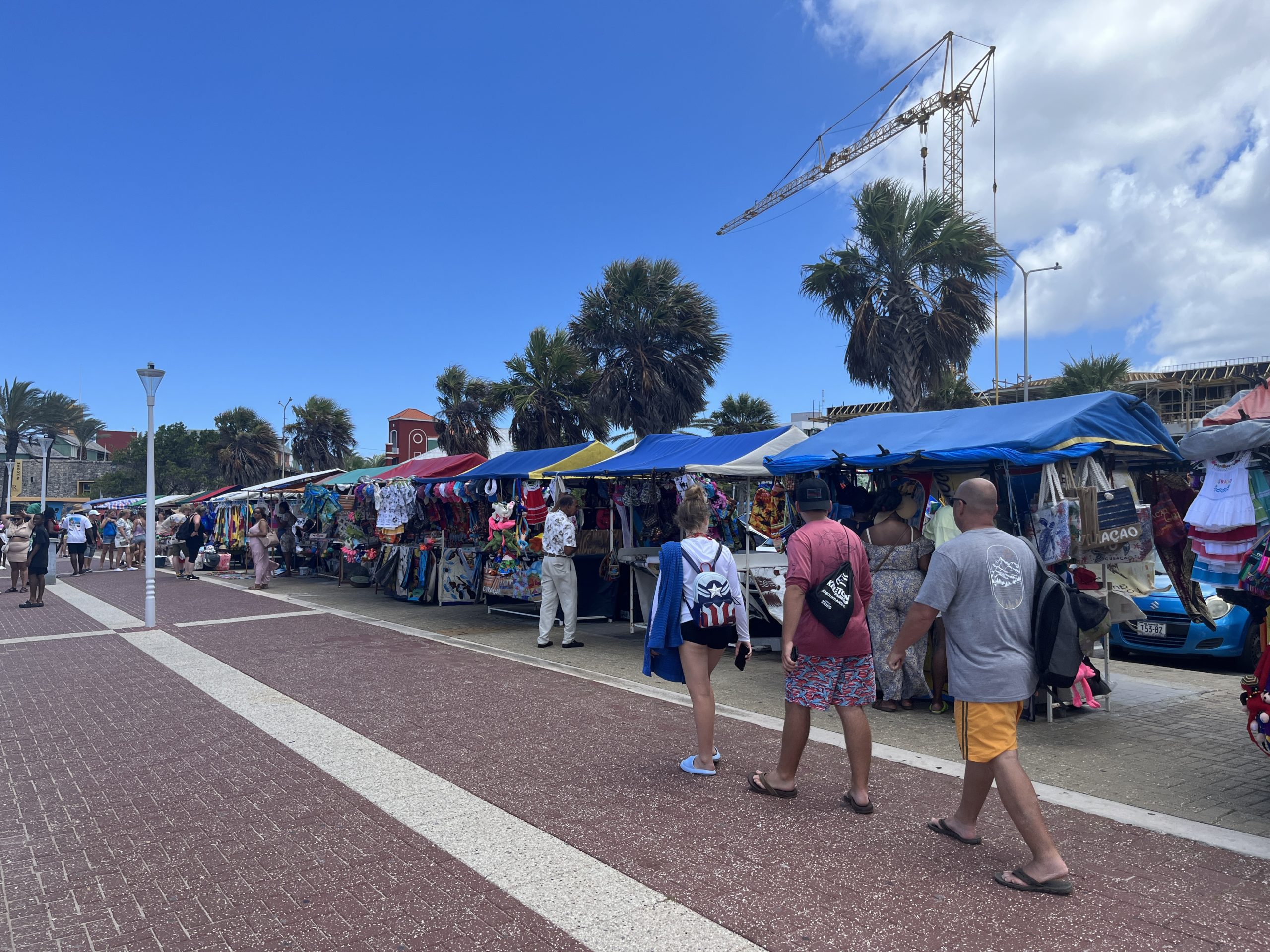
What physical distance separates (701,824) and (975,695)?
1.55 metres

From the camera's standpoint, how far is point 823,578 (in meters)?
4.44

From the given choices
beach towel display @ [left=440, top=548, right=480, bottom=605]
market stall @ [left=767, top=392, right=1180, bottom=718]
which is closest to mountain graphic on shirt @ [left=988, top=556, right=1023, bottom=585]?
market stall @ [left=767, top=392, right=1180, bottom=718]

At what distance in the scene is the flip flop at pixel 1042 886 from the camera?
3.45 meters

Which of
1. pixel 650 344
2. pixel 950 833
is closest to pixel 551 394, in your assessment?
pixel 650 344

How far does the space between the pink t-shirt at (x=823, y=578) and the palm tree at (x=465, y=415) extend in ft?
88.7

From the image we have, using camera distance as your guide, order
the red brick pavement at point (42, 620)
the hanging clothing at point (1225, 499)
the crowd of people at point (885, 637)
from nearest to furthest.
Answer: the crowd of people at point (885, 637), the hanging clothing at point (1225, 499), the red brick pavement at point (42, 620)

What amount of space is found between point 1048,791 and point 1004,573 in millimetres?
1905

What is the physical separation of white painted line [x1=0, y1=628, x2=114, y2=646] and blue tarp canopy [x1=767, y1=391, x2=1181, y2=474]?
9.65 meters

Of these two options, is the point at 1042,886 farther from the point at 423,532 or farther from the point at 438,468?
the point at 423,532

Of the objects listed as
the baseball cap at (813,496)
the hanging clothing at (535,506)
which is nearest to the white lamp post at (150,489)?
the hanging clothing at (535,506)

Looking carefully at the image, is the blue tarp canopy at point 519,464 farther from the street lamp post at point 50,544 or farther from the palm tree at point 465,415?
the palm tree at point 465,415

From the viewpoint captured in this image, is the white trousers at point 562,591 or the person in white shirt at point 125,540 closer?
the white trousers at point 562,591

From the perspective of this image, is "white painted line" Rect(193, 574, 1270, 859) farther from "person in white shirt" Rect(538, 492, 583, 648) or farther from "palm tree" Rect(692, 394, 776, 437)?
"palm tree" Rect(692, 394, 776, 437)

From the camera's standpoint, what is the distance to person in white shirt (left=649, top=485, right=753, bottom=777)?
200 inches
